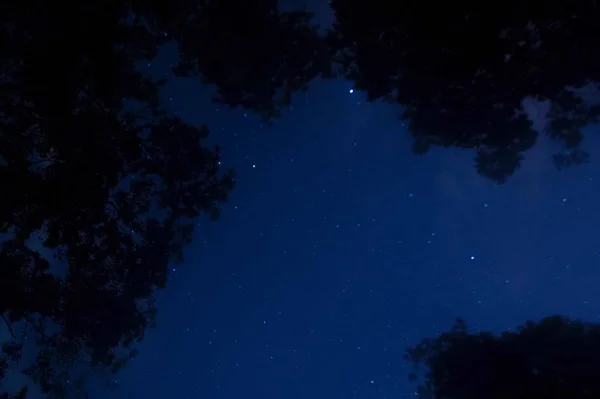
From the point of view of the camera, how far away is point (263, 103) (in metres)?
10.7

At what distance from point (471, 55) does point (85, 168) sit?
7.11 m

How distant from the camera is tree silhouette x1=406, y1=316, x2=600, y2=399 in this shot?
8.73m

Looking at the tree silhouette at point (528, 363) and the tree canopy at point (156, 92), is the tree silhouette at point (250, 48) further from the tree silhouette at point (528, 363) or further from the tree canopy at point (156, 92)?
the tree silhouette at point (528, 363)

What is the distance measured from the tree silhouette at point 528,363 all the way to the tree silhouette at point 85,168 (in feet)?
25.1

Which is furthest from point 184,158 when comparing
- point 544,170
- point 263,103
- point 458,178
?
point 544,170

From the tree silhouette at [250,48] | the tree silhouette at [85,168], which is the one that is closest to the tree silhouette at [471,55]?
the tree silhouette at [250,48]

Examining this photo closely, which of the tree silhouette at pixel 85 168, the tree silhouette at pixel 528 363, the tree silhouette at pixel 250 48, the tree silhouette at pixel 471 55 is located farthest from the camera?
the tree silhouette at pixel 250 48

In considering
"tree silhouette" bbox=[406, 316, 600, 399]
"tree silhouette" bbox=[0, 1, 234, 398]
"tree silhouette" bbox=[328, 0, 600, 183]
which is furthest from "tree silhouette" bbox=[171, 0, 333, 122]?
"tree silhouette" bbox=[406, 316, 600, 399]

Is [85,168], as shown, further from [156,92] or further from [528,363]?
[528,363]

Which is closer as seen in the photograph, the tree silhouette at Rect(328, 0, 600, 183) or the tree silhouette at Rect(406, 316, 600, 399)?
the tree silhouette at Rect(328, 0, 600, 183)

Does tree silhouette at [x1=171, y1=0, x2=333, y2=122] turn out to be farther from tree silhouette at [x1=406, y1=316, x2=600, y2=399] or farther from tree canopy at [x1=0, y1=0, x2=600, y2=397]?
tree silhouette at [x1=406, y1=316, x2=600, y2=399]

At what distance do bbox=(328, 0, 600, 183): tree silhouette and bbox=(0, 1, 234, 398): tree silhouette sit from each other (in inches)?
178

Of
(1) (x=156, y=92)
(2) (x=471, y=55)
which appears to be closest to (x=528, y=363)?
(2) (x=471, y=55)

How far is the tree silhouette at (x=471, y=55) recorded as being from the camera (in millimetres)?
6875
